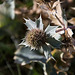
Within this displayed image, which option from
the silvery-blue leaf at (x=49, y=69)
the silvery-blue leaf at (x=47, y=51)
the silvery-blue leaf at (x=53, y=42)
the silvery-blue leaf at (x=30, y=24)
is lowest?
the silvery-blue leaf at (x=49, y=69)

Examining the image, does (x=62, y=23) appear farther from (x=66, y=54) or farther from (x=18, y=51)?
(x=18, y=51)

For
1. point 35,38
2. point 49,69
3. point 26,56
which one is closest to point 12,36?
point 26,56

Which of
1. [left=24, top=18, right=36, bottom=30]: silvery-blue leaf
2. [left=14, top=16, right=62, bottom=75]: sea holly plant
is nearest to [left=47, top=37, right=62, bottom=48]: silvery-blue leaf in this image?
Answer: [left=14, top=16, right=62, bottom=75]: sea holly plant

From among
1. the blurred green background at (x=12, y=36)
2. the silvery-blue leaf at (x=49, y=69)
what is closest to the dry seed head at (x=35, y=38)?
the silvery-blue leaf at (x=49, y=69)

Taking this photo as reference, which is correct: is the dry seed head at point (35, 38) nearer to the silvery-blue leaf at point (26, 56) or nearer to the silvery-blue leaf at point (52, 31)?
the silvery-blue leaf at point (52, 31)

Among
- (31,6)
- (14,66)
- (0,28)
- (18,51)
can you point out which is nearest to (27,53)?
(18,51)

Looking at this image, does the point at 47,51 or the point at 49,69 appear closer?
the point at 47,51

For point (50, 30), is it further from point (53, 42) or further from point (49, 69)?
point (49, 69)
